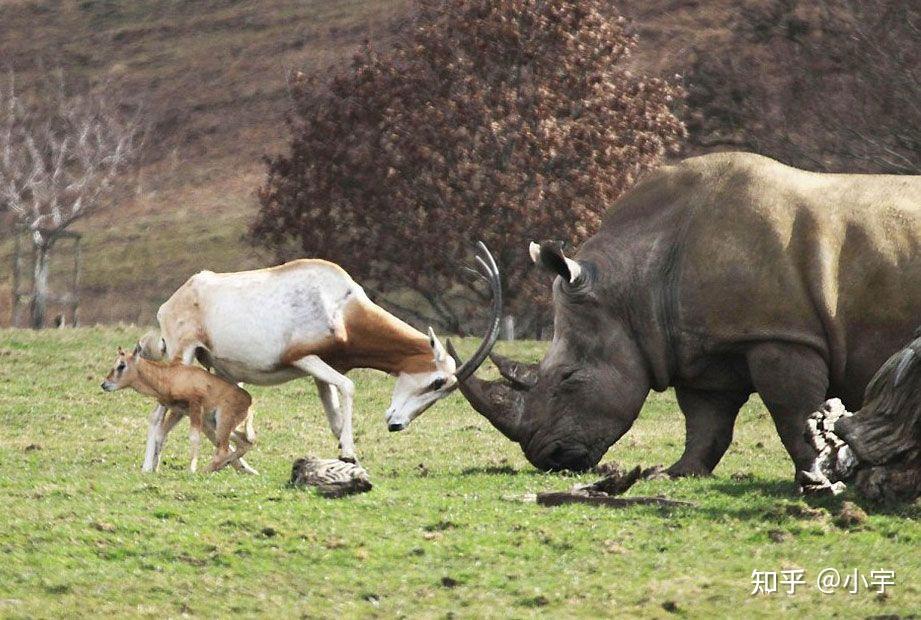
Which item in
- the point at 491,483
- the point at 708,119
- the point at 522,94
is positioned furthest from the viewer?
the point at 708,119

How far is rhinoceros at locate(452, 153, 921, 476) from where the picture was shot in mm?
13266

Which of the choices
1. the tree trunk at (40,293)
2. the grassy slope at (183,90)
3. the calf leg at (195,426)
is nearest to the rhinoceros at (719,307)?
the calf leg at (195,426)

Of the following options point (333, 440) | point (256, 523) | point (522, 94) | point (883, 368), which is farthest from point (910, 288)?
point (522, 94)

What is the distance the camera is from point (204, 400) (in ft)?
50.3

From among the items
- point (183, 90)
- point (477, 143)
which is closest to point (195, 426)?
point (477, 143)

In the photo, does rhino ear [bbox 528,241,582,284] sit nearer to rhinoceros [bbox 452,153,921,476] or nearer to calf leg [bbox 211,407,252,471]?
rhinoceros [bbox 452,153,921,476]

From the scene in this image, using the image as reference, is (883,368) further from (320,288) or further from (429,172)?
(429,172)

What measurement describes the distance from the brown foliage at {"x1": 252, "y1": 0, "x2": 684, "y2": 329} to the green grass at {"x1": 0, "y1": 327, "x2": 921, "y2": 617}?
57.7 feet

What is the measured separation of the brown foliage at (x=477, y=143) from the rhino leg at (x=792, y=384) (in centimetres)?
1939

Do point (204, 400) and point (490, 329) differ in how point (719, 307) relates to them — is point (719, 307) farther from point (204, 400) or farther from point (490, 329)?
point (204, 400)

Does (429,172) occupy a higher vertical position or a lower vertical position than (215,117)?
higher

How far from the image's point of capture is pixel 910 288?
13.3 metres

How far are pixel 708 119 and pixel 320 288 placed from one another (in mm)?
29487
